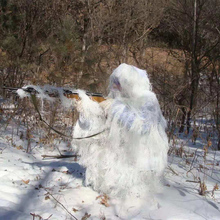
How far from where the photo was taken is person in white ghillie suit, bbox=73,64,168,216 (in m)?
2.86

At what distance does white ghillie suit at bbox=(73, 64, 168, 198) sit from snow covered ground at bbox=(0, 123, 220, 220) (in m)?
0.22

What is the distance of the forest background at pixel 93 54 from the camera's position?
604 cm

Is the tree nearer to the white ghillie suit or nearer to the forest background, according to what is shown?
the forest background

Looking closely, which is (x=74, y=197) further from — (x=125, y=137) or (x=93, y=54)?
(x=93, y=54)

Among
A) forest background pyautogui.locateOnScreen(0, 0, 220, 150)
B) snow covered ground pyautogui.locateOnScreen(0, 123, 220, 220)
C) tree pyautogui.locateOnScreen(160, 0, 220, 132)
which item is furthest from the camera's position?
tree pyautogui.locateOnScreen(160, 0, 220, 132)

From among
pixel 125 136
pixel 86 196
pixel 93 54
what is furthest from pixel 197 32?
pixel 86 196

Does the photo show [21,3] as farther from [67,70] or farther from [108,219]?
[108,219]

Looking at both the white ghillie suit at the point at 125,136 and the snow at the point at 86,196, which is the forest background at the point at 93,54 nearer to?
the snow at the point at 86,196

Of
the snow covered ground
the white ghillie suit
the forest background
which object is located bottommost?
the snow covered ground

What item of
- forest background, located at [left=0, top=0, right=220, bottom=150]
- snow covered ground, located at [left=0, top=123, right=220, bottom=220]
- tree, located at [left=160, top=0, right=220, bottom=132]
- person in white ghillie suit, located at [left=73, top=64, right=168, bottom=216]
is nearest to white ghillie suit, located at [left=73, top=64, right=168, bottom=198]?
person in white ghillie suit, located at [left=73, top=64, right=168, bottom=216]

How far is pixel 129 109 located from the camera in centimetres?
285

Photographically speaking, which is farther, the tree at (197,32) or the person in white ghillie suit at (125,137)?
the tree at (197,32)

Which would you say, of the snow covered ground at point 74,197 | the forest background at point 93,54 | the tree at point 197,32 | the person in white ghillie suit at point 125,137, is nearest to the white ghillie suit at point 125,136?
the person in white ghillie suit at point 125,137

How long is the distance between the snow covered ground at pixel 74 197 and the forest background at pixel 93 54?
4.65 feet
